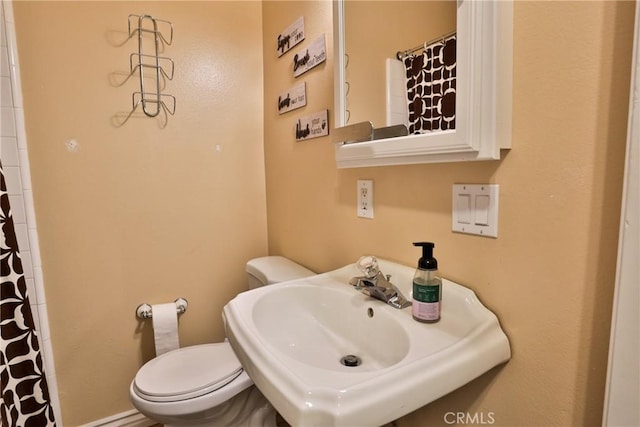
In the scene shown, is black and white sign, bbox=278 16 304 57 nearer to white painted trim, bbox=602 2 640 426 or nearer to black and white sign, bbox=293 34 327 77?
black and white sign, bbox=293 34 327 77

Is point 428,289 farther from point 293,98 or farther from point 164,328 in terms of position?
point 164,328

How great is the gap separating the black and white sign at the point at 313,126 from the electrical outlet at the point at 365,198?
0.94 feet

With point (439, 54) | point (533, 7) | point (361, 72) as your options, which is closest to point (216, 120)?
point (361, 72)

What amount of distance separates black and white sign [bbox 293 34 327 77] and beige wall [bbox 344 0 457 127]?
7.8 inches

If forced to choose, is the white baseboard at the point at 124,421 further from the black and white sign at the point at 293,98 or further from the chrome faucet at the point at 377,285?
the black and white sign at the point at 293,98

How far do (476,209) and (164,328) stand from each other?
1.38 m

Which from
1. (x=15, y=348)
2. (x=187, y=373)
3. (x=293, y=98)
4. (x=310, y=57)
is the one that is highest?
(x=310, y=57)

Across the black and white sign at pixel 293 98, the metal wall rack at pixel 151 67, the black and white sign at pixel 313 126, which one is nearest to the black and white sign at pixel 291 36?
the black and white sign at pixel 293 98

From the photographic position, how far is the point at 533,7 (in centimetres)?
66

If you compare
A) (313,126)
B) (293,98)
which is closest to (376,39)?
(313,126)

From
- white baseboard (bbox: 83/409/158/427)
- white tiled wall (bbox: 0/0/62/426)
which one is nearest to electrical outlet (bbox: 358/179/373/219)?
white tiled wall (bbox: 0/0/62/426)

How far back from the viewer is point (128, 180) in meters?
1.48

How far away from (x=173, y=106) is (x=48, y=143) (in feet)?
1.61

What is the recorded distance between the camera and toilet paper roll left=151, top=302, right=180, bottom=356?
5.00ft
